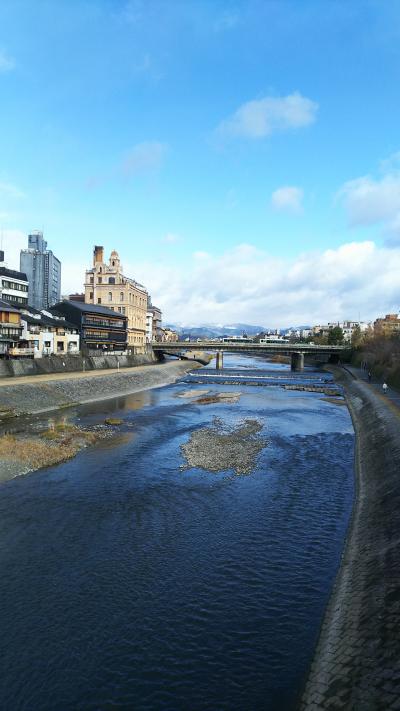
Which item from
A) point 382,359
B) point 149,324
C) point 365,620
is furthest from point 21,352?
point 149,324

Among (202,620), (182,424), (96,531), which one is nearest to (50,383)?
(182,424)

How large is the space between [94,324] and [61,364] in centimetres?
2367

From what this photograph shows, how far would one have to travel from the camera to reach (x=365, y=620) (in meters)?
11.8

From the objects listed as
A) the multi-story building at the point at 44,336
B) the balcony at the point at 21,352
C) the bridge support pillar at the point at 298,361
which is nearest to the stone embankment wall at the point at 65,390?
the balcony at the point at 21,352

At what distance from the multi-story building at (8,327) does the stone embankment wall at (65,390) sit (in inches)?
386

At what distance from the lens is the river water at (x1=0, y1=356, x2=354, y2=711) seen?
10586mm

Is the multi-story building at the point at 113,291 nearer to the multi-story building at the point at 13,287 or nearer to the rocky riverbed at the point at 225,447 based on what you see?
the multi-story building at the point at 13,287

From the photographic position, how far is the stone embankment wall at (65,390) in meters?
44.2

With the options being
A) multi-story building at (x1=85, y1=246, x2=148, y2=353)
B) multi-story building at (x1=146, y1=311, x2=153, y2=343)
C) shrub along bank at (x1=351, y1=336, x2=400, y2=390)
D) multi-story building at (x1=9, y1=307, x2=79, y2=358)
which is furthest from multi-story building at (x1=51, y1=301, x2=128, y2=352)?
shrub along bank at (x1=351, y1=336, x2=400, y2=390)

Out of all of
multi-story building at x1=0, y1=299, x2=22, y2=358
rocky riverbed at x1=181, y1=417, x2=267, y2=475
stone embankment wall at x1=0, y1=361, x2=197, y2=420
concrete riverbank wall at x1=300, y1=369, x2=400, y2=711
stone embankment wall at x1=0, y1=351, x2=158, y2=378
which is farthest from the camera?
multi-story building at x1=0, y1=299, x2=22, y2=358

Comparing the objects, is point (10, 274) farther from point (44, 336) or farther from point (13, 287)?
point (44, 336)

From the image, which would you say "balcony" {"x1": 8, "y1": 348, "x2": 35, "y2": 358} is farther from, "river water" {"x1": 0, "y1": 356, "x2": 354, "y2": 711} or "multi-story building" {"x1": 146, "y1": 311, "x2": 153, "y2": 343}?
"multi-story building" {"x1": 146, "y1": 311, "x2": 153, "y2": 343}

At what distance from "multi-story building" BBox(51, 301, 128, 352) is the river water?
64.2 meters

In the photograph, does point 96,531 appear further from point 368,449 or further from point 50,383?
point 50,383
